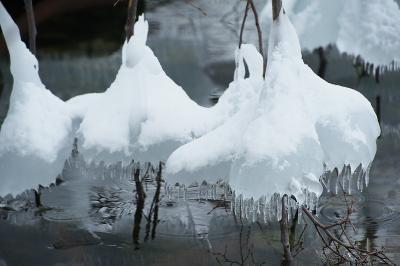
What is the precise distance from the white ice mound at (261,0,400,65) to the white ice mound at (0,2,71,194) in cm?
363

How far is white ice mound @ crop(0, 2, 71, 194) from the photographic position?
161 inches

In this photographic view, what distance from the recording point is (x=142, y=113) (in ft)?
12.7

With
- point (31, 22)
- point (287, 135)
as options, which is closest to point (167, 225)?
point (31, 22)

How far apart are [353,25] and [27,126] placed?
3982 mm

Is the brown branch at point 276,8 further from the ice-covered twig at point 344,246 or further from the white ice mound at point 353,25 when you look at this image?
the white ice mound at point 353,25

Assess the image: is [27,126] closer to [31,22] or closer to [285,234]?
[31,22]

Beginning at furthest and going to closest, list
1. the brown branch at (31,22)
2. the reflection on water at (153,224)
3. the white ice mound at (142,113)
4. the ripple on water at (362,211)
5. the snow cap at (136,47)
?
the ripple on water at (362,211)
the brown branch at (31,22)
the reflection on water at (153,224)
the snow cap at (136,47)
the white ice mound at (142,113)

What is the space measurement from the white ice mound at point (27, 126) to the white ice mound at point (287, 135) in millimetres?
900

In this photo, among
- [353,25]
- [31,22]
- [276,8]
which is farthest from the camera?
[353,25]

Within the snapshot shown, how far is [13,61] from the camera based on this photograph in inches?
165

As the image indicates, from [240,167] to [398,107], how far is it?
14.5 ft

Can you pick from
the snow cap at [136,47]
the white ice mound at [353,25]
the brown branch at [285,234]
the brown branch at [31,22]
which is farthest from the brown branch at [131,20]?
the white ice mound at [353,25]

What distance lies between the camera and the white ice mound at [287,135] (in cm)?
315

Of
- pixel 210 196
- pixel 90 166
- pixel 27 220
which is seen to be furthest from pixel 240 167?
pixel 27 220
